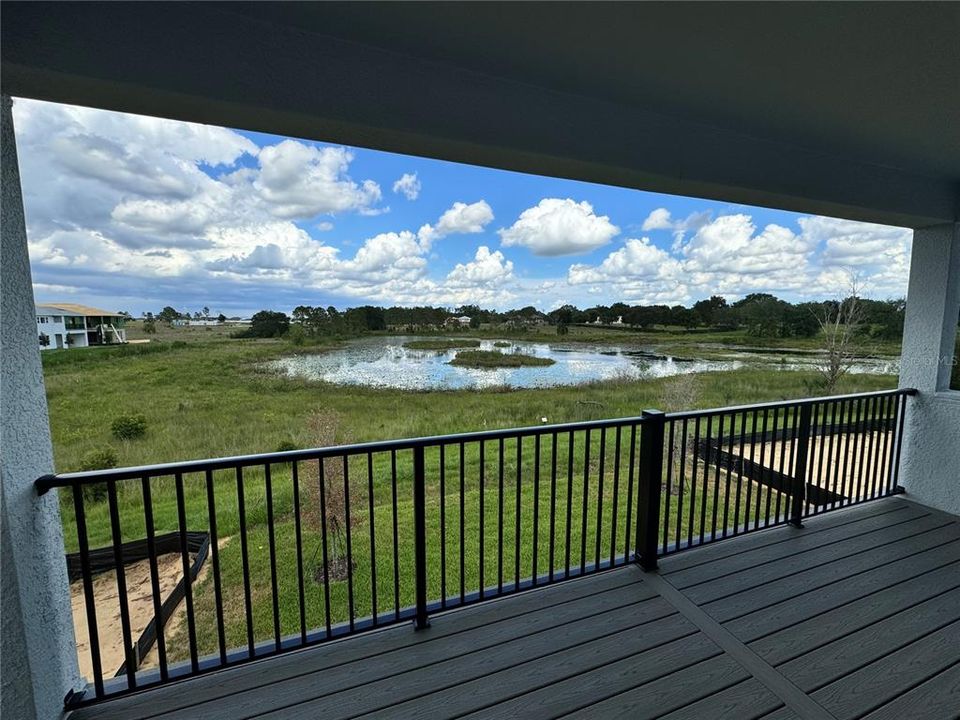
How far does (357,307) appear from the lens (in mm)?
6922

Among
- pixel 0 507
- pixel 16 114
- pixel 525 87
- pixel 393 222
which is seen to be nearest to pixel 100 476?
pixel 0 507

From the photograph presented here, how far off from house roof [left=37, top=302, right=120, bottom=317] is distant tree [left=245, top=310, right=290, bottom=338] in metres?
1.86

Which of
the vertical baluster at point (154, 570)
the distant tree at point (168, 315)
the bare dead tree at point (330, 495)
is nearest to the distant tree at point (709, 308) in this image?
the bare dead tree at point (330, 495)

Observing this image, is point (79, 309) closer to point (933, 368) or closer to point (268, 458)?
point (268, 458)

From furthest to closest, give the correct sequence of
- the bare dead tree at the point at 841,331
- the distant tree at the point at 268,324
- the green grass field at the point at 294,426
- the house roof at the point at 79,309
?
the bare dead tree at the point at 841,331
the distant tree at the point at 268,324
the green grass field at the point at 294,426
the house roof at the point at 79,309

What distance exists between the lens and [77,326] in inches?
129

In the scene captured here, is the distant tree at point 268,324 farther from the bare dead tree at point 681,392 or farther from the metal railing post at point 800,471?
the bare dead tree at point 681,392

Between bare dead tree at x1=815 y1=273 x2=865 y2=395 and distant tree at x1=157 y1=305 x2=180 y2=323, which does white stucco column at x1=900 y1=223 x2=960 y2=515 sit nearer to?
bare dead tree at x1=815 y1=273 x2=865 y2=395

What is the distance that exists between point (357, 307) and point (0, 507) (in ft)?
19.6

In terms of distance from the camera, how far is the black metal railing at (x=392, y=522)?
1.62 metres

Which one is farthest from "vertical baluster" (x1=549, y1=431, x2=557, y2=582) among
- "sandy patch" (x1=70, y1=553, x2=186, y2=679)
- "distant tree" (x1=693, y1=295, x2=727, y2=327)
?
"distant tree" (x1=693, y1=295, x2=727, y2=327)

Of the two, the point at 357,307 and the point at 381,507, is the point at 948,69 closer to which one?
the point at 357,307

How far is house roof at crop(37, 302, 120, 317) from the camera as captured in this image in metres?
2.72

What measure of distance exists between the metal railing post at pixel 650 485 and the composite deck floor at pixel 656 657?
0.14m
